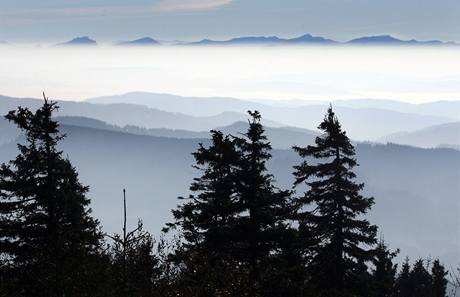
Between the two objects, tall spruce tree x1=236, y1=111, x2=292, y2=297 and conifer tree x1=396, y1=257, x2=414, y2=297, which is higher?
tall spruce tree x1=236, y1=111, x2=292, y2=297

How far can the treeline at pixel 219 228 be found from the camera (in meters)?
22.8

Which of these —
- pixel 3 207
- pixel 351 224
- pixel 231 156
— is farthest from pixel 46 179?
pixel 351 224

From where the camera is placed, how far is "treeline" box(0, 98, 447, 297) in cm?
2277

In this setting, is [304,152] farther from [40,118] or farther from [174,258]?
[40,118]

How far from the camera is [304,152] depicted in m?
30.6

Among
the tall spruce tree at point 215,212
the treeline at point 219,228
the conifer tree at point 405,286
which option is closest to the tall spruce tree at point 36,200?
the treeline at point 219,228

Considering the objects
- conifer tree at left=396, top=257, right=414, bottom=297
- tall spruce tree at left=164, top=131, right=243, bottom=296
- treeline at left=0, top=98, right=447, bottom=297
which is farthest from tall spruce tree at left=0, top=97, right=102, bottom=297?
conifer tree at left=396, top=257, right=414, bottom=297

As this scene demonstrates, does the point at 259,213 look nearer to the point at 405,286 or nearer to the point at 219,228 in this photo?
the point at 219,228

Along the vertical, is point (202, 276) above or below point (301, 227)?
below

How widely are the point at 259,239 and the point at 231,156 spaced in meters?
4.48

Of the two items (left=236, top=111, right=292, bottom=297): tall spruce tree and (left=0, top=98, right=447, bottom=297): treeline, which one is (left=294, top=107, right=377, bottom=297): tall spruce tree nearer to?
(left=0, top=98, right=447, bottom=297): treeline

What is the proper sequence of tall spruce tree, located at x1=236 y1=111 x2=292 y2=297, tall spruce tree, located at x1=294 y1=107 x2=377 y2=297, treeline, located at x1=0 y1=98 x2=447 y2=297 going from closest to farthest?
treeline, located at x1=0 y1=98 x2=447 y2=297, tall spruce tree, located at x1=236 y1=111 x2=292 y2=297, tall spruce tree, located at x1=294 y1=107 x2=377 y2=297

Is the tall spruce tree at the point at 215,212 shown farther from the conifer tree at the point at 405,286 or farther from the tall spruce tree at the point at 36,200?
the conifer tree at the point at 405,286

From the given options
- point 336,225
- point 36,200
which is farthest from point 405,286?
point 36,200
